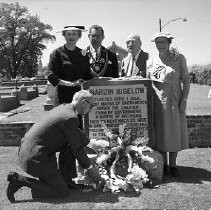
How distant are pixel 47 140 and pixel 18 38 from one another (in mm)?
61919

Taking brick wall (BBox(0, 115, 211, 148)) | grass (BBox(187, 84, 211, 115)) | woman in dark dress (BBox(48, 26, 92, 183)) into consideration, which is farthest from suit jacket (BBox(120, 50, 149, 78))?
grass (BBox(187, 84, 211, 115))

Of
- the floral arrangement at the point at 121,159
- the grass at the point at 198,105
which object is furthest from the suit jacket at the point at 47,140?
the grass at the point at 198,105

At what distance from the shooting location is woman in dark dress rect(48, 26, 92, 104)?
5168mm

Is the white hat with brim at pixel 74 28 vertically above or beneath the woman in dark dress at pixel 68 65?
above

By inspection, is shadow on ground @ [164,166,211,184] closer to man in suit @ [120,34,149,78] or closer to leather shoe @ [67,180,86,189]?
leather shoe @ [67,180,86,189]

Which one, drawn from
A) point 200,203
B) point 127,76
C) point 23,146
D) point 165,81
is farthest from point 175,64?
point 23,146

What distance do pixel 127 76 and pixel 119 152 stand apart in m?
1.13

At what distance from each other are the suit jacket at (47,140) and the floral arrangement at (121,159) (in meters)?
0.72

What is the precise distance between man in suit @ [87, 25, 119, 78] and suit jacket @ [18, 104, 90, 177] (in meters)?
1.37

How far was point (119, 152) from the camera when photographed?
17.0 ft

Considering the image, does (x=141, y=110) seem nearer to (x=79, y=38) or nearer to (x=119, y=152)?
(x=119, y=152)

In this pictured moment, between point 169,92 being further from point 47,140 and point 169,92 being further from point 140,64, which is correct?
point 47,140

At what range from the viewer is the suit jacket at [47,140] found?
13.9 ft

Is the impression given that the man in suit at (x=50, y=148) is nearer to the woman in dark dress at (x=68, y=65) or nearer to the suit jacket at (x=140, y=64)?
the woman in dark dress at (x=68, y=65)
